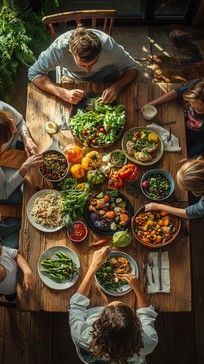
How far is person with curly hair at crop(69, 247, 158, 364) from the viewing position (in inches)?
105

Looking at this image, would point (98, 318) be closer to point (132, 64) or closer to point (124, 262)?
point (124, 262)

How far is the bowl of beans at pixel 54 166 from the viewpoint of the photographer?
330cm

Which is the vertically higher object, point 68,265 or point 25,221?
point 25,221

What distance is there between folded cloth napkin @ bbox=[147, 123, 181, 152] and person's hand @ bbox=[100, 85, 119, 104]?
1.21 feet

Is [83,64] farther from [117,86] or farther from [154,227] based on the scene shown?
[154,227]

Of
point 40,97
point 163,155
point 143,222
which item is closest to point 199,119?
point 163,155

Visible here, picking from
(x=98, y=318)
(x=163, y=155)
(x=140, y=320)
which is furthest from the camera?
(x=163, y=155)

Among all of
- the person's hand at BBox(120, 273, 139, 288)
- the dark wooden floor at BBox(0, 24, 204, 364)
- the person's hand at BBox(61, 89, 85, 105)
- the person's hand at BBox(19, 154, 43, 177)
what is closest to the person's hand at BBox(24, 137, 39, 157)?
the person's hand at BBox(19, 154, 43, 177)

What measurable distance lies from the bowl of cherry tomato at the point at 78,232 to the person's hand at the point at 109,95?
1.01 m

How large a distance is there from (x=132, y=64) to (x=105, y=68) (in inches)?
9.9

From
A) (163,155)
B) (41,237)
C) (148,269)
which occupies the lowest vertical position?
(148,269)

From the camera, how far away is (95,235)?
3.20 m

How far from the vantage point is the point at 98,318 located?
2781mm

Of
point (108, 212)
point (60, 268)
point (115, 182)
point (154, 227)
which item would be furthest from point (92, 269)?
point (115, 182)
